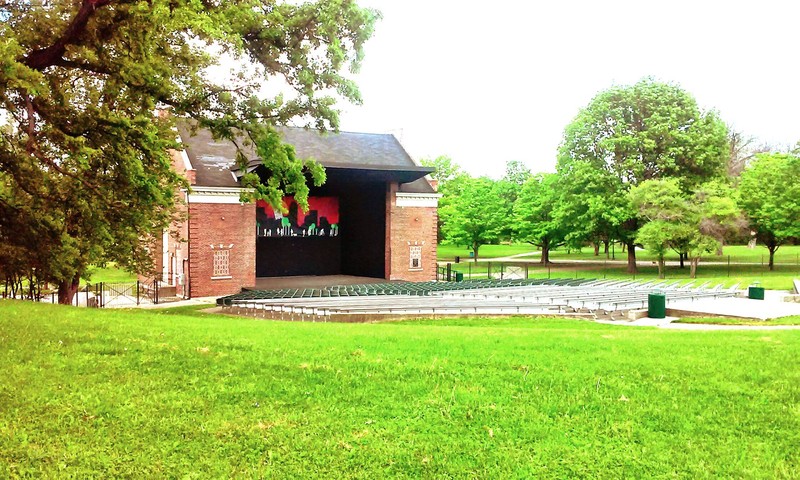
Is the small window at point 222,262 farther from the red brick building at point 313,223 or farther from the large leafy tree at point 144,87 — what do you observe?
the large leafy tree at point 144,87

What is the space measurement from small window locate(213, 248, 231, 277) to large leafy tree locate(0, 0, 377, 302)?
1828 centimetres

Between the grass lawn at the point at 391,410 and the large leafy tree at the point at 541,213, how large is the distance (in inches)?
1839

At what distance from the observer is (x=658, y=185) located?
43.6m

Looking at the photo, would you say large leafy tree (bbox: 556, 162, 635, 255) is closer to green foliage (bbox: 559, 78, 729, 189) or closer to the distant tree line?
the distant tree line

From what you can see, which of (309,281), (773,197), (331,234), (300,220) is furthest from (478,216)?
(309,281)

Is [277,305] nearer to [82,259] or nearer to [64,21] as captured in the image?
[82,259]

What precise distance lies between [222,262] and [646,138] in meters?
35.4

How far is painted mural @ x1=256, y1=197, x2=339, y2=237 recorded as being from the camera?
3938cm

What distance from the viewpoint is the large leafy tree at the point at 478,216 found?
63.0 meters

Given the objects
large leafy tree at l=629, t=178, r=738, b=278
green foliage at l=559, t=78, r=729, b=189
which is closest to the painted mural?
large leafy tree at l=629, t=178, r=738, b=278

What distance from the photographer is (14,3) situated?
1212cm

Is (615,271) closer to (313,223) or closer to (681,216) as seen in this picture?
(681,216)

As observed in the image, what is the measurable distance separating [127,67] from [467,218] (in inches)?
2129

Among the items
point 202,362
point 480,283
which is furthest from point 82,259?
point 480,283
